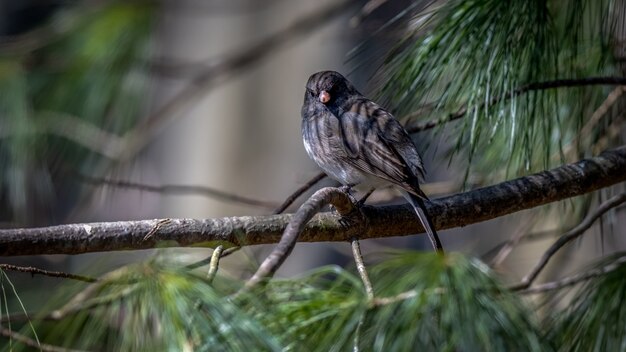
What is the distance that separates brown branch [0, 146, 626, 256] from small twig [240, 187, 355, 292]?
0.05m

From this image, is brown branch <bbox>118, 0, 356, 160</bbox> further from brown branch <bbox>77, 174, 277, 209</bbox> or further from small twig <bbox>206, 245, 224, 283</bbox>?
small twig <bbox>206, 245, 224, 283</bbox>

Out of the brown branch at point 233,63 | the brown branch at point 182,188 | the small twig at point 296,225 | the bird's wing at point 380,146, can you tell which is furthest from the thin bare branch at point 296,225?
the brown branch at point 233,63

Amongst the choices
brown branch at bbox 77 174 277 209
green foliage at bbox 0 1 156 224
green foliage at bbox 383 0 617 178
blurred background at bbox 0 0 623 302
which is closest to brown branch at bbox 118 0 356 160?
blurred background at bbox 0 0 623 302

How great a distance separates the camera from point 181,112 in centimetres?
373

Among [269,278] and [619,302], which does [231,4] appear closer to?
[619,302]

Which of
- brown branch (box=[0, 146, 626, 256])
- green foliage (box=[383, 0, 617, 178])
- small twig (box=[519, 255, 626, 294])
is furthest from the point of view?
green foliage (box=[383, 0, 617, 178])

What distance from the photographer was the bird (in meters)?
1.92

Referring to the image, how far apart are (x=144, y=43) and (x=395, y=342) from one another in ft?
4.79

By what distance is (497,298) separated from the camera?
103 cm

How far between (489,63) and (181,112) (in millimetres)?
2366

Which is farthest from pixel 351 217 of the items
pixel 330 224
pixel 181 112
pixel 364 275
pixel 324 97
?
pixel 181 112

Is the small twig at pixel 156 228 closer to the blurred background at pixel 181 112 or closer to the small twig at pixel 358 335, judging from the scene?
the blurred background at pixel 181 112

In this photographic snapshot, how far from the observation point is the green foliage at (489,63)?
5.00 ft

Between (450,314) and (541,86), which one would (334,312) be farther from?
(541,86)
